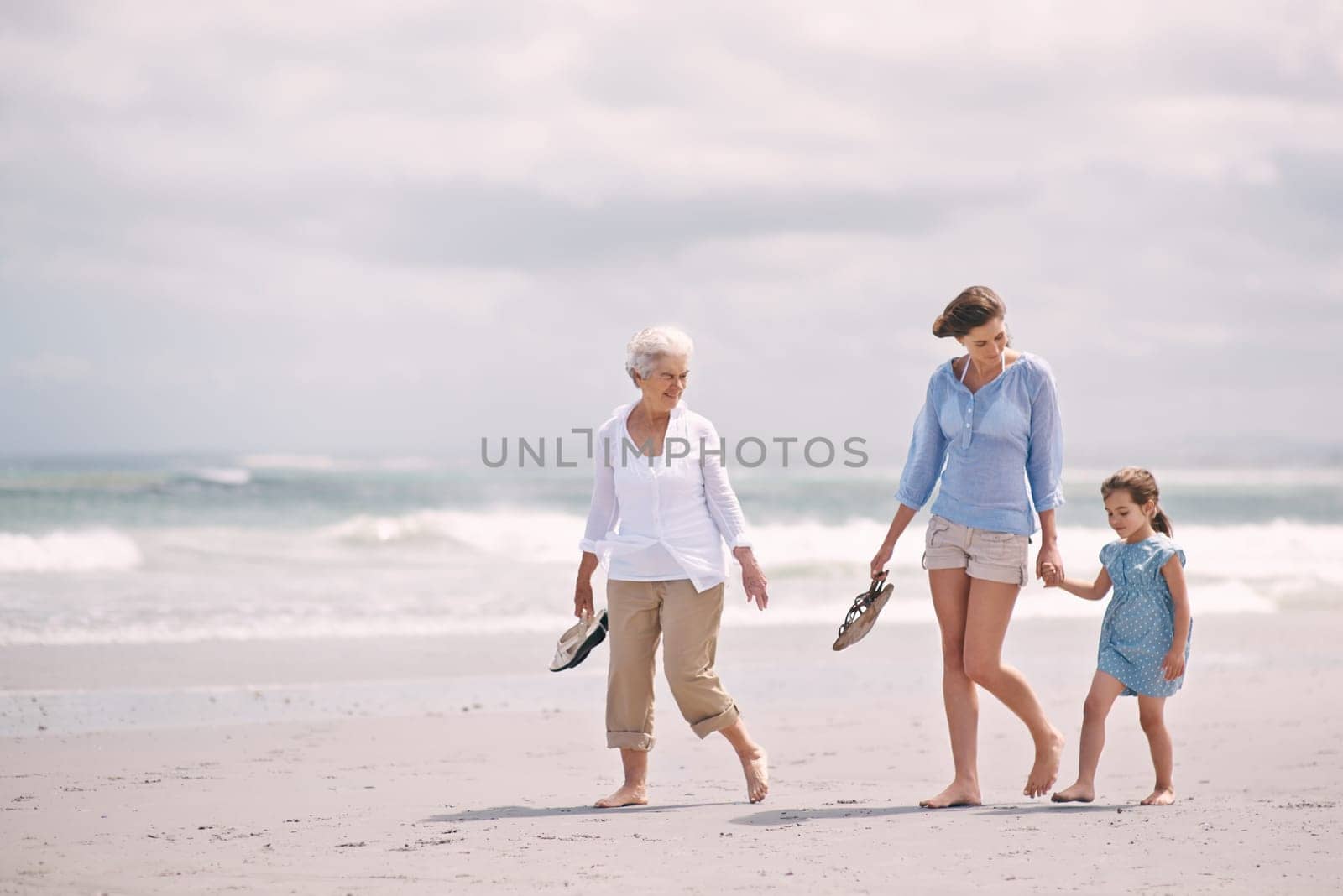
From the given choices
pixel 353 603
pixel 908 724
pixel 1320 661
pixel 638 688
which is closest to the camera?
pixel 638 688

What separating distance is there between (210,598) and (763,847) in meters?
9.28

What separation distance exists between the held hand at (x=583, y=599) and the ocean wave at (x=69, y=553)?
38.3ft

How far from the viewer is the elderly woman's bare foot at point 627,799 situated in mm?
4656

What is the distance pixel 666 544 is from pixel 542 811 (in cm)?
110

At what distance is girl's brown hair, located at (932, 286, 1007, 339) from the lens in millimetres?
4266

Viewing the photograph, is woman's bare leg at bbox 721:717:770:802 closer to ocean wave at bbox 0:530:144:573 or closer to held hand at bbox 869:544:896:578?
held hand at bbox 869:544:896:578

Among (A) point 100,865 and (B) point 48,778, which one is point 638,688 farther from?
(B) point 48,778

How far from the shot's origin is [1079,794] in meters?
4.52

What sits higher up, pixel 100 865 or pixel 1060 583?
pixel 1060 583

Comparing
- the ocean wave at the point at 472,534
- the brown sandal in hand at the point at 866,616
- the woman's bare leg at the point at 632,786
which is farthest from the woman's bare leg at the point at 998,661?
the ocean wave at the point at 472,534

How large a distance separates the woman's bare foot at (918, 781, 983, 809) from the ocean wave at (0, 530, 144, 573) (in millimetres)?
12636

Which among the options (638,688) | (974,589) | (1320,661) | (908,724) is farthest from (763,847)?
(1320,661)

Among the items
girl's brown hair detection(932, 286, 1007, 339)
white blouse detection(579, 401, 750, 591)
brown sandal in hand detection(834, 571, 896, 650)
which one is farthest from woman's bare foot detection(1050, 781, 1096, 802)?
girl's brown hair detection(932, 286, 1007, 339)

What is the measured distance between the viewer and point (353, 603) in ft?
39.3
